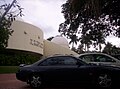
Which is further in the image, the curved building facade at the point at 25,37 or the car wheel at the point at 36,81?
the curved building facade at the point at 25,37

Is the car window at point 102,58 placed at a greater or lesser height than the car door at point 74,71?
greater

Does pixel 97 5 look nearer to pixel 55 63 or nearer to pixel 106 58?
pixel 55 63

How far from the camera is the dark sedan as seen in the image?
12.2 metres

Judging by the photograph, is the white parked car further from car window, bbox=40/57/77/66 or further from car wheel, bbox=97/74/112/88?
car wheel, bbox=97/74/112/88

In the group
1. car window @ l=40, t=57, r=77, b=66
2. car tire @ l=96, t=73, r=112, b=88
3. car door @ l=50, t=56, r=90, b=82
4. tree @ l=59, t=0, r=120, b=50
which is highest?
tree @ l=59, t=0, r=120, b=50

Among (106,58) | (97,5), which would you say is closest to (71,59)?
(97,5)

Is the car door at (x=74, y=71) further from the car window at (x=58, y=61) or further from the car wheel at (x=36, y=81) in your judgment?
the car wheel at (x=36, y=81)

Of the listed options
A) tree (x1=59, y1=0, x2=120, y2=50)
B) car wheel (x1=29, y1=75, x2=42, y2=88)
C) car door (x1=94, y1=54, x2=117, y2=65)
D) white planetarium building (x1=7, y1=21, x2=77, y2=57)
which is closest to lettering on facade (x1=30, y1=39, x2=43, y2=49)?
white planetarium building (x1=7, y1=21, x2=77, y2=57)

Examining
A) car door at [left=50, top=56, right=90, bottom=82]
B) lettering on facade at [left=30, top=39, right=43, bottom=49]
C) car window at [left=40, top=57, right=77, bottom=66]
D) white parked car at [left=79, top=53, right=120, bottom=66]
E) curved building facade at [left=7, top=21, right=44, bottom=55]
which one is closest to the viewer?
car door at [left=50, top=56, right=90, bottom=82]

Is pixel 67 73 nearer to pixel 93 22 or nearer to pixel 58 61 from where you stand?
pixel 58 61

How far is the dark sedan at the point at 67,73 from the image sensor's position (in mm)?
12172

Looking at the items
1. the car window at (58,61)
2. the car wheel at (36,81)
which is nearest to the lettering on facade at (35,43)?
the car window at (58,61)

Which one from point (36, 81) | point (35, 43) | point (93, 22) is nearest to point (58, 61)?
point (36, 81)

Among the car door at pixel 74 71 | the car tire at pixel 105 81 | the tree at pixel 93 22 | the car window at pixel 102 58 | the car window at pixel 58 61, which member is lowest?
the car tire at pixel 105 81
